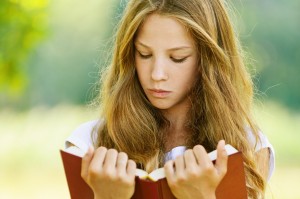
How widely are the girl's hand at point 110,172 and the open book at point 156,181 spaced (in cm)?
3

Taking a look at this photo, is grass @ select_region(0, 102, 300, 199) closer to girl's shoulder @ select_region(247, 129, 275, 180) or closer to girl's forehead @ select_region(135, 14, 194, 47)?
girl's shoulder @ select_region(247, 129, 275, 180)

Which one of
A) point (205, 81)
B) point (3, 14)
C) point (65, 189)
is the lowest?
point (65, 189)

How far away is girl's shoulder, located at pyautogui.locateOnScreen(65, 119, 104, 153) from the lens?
2377mm

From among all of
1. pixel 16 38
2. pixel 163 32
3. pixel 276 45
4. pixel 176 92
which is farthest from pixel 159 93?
pixel 276 45

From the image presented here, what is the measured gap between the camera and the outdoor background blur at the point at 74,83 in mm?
7301

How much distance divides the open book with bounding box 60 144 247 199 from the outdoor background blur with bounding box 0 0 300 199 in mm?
5010

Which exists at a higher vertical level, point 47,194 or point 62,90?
point 62,90

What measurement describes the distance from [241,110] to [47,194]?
4.43 metres

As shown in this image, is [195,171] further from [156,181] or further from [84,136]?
[84,136]

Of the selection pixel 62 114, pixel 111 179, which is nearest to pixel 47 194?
pixel 62 114

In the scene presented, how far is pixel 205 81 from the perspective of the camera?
231 centimetres

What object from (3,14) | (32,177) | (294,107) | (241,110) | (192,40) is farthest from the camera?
(294,107)

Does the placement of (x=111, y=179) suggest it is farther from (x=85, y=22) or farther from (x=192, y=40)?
(x=85, y=22)

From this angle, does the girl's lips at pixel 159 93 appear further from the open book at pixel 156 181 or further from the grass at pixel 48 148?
the grass at pixel 48 148
